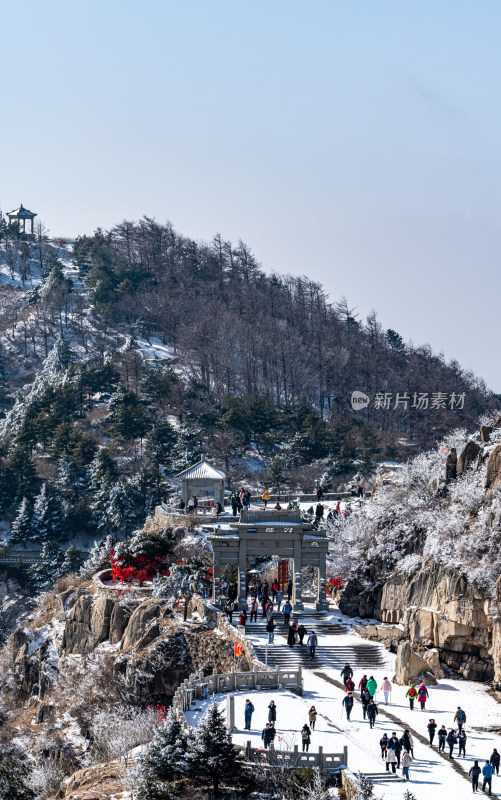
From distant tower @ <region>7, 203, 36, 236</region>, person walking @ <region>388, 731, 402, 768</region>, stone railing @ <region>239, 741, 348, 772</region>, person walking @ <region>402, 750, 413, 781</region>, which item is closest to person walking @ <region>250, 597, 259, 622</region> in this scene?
stone railing @ <region>239, 741, 348, 772</region>

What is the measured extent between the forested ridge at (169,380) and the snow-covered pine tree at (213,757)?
4472cm

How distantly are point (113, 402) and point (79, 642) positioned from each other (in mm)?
38703

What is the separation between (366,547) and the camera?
4375 centimetres

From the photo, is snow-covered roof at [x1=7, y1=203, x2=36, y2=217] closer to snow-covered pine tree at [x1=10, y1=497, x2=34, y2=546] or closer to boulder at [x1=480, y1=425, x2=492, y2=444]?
snow-covered pine tree at [x1=10, y1=497, x2=34, y2=546]

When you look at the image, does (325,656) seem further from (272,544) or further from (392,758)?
(392,758)

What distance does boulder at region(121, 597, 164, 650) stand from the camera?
42.5 m

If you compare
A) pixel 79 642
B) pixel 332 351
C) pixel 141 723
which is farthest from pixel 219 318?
pixel 141 723

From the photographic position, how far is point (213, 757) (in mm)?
24578

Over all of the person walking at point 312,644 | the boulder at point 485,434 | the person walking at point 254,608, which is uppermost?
the boulder at point 485,434

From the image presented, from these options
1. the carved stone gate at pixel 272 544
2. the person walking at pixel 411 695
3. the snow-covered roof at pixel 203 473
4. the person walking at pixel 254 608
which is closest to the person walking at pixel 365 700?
the person walking at pixel 411 695

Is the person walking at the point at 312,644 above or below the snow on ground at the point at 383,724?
above

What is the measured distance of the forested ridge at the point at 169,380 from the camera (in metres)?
75.9

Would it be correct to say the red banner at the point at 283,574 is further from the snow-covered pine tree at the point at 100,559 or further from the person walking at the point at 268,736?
the person walking at the point at 268,736

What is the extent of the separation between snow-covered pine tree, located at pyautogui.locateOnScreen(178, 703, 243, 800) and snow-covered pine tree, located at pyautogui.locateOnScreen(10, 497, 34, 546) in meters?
50.6
